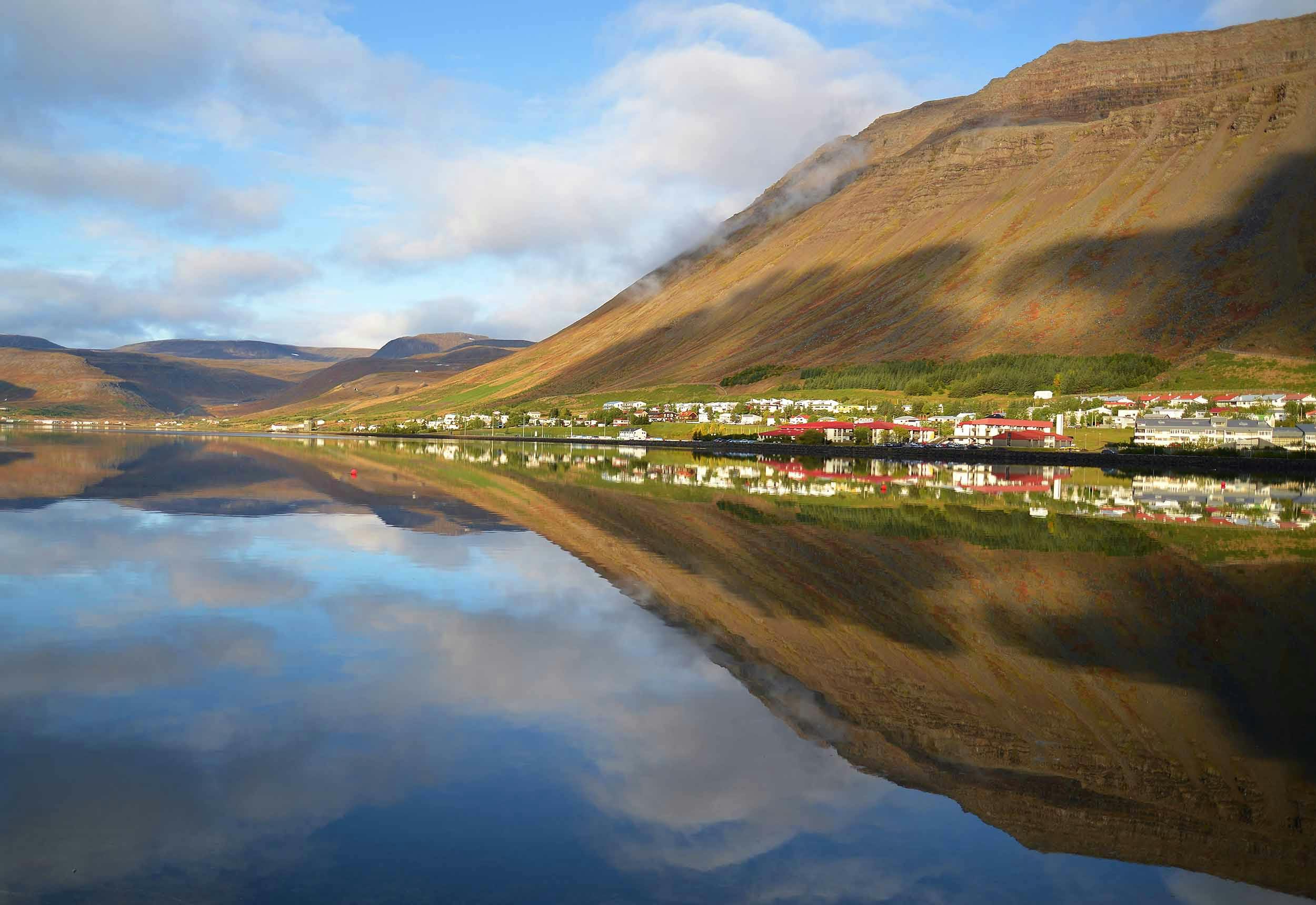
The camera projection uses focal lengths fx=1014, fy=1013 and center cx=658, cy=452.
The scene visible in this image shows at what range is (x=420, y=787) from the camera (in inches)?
333

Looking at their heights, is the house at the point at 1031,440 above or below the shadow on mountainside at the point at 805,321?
below

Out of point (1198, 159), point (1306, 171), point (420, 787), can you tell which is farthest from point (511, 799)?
point (1198, 159)

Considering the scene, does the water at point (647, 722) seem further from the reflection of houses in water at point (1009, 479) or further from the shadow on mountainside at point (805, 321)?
the shadow on mountainside at point (805, 321)

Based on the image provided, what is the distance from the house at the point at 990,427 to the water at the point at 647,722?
87.8 m

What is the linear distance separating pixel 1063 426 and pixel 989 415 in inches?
485

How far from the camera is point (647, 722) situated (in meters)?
10.6

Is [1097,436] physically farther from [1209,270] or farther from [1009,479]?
[1009,479]

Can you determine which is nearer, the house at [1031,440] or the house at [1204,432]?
the house at [1204,432]

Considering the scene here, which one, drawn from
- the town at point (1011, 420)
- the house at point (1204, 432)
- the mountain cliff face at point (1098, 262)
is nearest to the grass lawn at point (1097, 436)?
the town at point (1011, 420)

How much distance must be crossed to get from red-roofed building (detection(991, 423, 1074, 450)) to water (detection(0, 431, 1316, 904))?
83.3 meters

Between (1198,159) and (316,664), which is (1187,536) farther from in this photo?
(1198,159)

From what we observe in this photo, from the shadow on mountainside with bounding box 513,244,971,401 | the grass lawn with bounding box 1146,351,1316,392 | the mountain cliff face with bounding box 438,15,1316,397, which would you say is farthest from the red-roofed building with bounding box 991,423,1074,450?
the shadow on mountainside with bounding box 513,244,971,401

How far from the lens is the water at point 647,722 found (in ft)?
23.9

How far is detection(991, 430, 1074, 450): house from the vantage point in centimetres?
10444
